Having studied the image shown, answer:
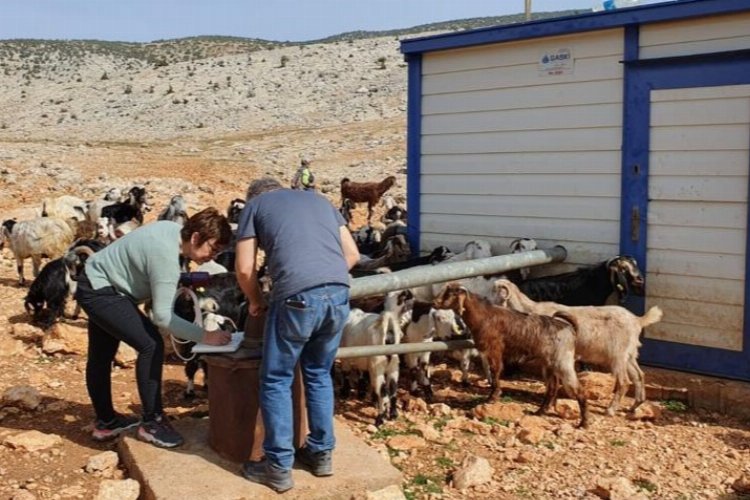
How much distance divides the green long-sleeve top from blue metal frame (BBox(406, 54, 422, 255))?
14.9 ft

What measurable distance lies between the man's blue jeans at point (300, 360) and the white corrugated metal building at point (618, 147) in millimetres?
3962

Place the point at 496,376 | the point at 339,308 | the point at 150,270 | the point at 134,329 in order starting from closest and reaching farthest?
the point at 339,308
the point at 150,270
the point at 134,329
the point at 496,376

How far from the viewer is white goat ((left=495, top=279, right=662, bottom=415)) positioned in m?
7.36

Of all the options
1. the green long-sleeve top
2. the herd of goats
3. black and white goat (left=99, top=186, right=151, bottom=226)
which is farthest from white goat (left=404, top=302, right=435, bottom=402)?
black and white goat (left=99, top=186, right=151, bottom=226)

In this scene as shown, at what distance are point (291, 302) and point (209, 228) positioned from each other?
88cm

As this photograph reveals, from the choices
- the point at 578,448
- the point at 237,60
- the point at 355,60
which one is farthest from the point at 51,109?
the point at 578,448

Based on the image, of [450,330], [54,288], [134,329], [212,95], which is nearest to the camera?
[134,329]

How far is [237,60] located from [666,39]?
46.9m

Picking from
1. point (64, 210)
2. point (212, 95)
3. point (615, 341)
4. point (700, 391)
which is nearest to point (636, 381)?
point (615, 341)

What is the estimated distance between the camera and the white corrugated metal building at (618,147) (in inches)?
298

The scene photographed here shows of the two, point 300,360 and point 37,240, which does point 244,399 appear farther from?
point 37,240

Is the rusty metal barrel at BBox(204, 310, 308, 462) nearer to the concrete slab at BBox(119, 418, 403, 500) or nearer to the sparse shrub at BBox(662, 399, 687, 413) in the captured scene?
the concrete slab at BBox(119, 418, 403, 500)

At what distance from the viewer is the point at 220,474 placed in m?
5.37

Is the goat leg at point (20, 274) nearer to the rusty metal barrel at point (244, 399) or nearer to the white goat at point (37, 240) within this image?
the white goat at point (37, 240)
